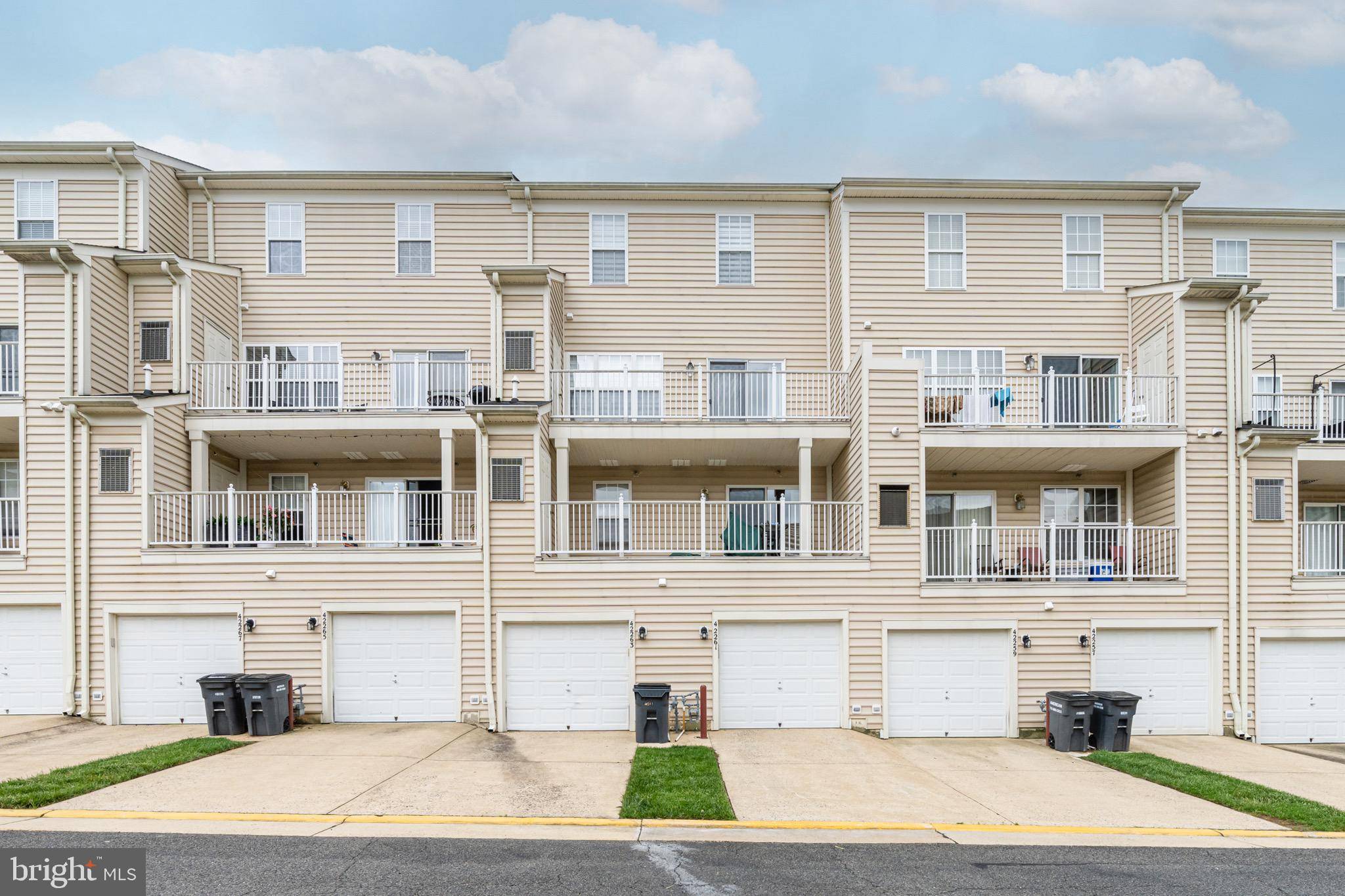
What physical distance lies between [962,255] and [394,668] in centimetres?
1436

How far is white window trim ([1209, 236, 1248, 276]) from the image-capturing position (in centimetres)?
1842

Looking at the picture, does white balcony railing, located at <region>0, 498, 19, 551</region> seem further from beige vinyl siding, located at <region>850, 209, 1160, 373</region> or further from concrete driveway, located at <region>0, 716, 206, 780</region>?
beige vinyl siding, located at <region>850, 209, 1160, 373</region>

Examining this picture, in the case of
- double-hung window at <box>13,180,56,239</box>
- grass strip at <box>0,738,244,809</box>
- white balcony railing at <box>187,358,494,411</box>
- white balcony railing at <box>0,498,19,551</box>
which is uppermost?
double-hung window at <box>13,180,56,239</box>

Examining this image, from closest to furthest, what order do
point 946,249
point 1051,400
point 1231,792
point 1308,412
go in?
point 1231,792 < point 1051,400 < point 1308,412 < point 946,249

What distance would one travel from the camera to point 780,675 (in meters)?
13.8

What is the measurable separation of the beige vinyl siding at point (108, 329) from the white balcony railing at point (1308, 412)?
74.3 feet

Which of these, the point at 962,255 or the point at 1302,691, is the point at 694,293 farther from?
the point at 1302,691

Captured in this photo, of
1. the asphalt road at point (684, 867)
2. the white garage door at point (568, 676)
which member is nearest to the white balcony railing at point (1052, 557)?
the white garage door at point (568, 676)

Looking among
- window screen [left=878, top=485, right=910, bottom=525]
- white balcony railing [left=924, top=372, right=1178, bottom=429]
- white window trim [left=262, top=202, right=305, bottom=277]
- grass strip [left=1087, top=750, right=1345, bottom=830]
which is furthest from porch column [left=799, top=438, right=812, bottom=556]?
white window trim [left=262, top=202, right=305, bottom=277]

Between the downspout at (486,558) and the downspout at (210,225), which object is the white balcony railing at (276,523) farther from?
the downspout at (210,225)

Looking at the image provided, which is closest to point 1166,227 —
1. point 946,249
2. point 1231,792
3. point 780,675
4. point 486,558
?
point 946,249

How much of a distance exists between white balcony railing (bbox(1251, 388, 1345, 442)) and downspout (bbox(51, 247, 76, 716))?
22.7m

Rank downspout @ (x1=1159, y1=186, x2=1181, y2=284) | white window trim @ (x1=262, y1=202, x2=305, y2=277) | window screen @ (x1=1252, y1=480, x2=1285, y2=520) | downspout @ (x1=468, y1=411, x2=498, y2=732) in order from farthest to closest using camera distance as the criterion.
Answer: white window trim @ (x1=262, y1=202, x2=305, y2=277), downspout @ (x1=1159, y1=186, x2=1181, y2=284), window screen @ (x1=1252, y1=480, x2=1285, y2=520), downspout @ (x1=468, y1=411, x2=498, y2=732)

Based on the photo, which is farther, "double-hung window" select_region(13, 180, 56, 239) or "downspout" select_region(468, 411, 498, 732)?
"double-hung window" select_region(13, 180, 56, 239)
